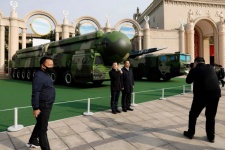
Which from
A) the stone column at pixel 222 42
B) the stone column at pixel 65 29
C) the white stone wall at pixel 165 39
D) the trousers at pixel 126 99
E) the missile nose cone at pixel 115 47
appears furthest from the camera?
the stone column at pixel 222 42

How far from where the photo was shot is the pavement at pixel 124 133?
157 inches

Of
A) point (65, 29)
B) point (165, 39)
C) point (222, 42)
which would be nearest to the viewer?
point (65, 29)

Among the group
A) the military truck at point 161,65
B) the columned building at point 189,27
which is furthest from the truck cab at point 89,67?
the columned building at point 189,27

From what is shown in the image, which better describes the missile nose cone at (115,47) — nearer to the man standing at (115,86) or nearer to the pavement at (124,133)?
the man standing at (115,86)

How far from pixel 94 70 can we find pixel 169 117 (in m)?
6.57

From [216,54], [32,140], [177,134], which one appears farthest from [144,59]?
[216,54]

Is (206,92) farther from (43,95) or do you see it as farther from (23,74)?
(23,74)

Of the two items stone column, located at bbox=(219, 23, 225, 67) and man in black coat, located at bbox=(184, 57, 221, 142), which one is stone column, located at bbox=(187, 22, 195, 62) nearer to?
stone column, located at bbox=(219, 23, 225, 67)

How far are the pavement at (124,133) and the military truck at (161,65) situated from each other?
1062 centimetres

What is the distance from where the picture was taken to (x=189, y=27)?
111 ft

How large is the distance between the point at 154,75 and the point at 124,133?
46.7ft

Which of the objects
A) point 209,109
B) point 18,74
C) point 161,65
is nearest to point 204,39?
point 161,65

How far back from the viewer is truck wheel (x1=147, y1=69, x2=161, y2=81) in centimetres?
1823

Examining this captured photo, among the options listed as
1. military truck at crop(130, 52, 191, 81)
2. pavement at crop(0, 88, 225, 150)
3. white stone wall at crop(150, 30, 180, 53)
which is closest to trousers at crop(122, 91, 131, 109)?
pavement at crop(0, 88, 225, 150)
